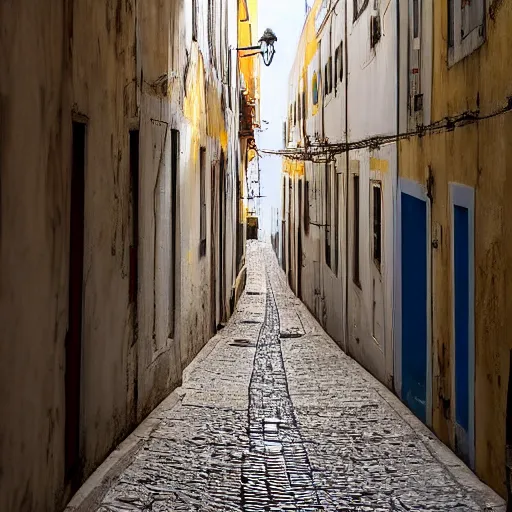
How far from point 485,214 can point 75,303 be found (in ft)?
8.68

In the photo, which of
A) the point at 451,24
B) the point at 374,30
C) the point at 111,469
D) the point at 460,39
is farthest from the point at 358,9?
the point at 111,469

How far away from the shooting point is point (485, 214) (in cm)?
638

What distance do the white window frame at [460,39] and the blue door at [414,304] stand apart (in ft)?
6.32

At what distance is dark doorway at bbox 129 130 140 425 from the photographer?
311 inches

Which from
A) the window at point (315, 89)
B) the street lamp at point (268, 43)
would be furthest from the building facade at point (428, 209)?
the street lamp at point (268, 43)

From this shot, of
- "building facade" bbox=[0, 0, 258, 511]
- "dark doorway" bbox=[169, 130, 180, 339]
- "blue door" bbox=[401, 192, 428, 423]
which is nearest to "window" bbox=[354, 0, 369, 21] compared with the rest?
"building facade" bbox=[0, 0, 258, 511]

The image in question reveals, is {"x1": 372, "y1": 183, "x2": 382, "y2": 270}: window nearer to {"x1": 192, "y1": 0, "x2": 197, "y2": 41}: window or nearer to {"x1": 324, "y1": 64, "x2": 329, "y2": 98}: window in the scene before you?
{"x1": 192, "y1": 0, "x2": 197, "y2": 41}: window

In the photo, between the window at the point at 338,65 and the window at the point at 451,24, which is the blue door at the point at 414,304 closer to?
the window at the point at 451,24

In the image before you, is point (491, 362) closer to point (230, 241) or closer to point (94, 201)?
point (94, 201)

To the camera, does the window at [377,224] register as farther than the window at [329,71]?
No

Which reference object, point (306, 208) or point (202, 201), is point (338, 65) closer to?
point (202, 201)

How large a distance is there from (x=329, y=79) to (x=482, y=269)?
11847 millimetres

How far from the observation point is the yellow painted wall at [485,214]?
5941 mm

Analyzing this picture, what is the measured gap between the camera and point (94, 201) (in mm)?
6406
